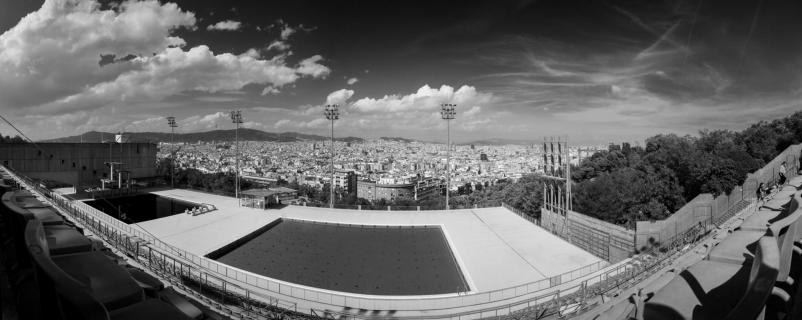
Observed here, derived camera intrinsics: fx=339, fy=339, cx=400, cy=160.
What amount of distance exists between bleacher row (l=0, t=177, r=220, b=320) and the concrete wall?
27.2 m

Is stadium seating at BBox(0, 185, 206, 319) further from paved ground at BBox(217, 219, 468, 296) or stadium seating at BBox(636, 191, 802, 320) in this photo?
paved ground at BBox(217, 219, 468, 296)

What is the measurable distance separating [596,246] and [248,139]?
17804 cm

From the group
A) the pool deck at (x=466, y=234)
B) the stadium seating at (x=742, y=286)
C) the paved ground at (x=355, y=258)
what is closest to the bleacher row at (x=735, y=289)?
the stadium seating at (x=742, y=286)

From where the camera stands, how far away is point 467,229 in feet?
45.5

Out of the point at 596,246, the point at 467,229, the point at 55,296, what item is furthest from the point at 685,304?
the point at 596,246

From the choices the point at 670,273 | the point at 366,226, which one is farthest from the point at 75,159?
the point at 670,273

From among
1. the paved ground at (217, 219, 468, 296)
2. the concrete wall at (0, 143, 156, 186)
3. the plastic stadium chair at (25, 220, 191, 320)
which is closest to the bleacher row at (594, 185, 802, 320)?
the plastic stadium chair at (25, 220, 191, 320)

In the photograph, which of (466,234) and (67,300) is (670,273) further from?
(466,234)

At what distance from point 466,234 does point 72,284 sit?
1301cm

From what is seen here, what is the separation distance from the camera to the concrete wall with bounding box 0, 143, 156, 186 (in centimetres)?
2044

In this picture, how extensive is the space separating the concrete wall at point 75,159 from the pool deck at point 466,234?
8969 millimetres

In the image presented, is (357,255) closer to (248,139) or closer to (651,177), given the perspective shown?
(651,177)

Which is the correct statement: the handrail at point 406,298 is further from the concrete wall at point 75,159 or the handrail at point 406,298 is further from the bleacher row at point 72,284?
the concrete wall at point 75,159

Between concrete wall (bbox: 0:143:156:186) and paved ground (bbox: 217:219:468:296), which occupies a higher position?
concrete wall (bbox: 0:143:156:186)
